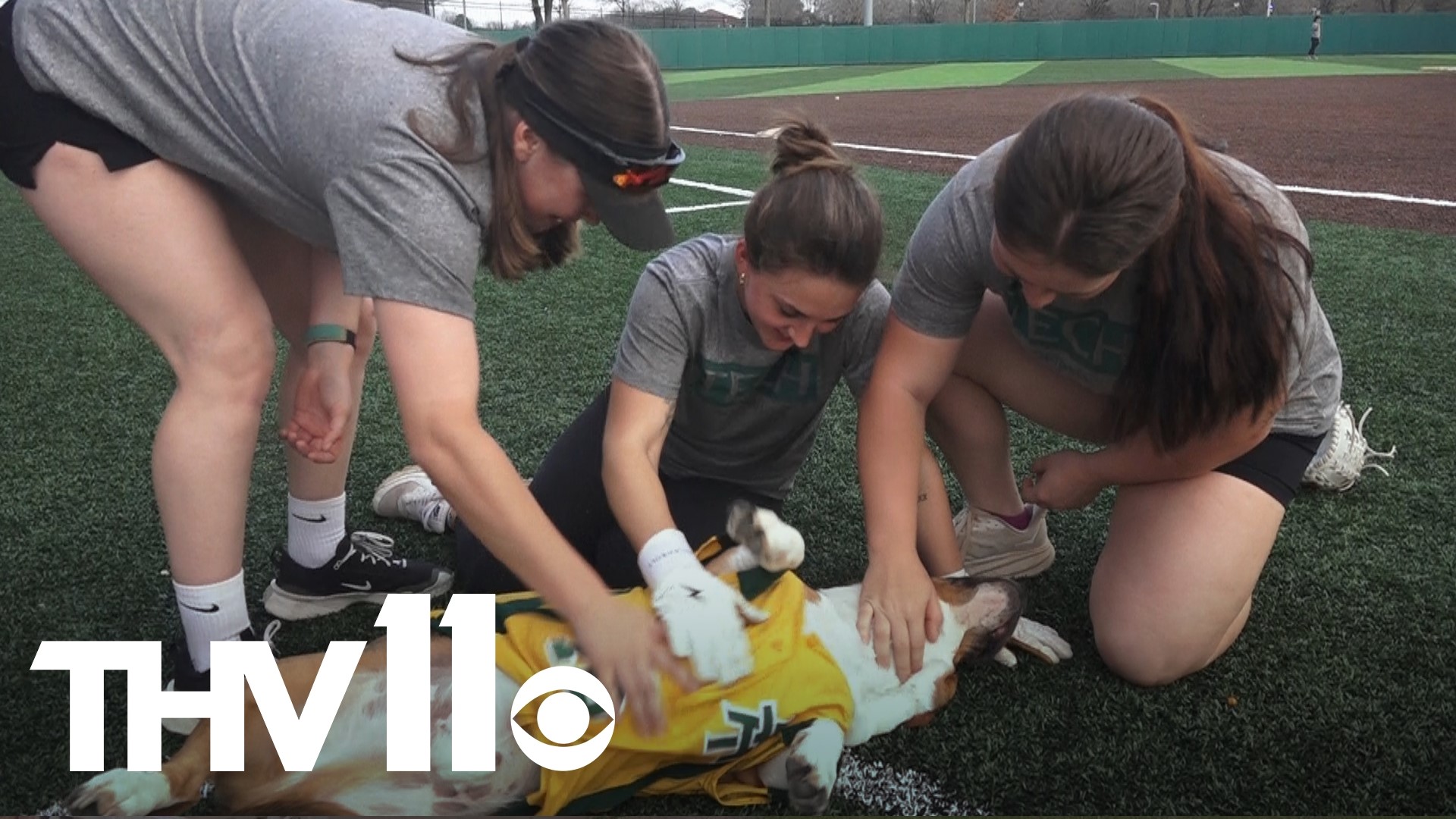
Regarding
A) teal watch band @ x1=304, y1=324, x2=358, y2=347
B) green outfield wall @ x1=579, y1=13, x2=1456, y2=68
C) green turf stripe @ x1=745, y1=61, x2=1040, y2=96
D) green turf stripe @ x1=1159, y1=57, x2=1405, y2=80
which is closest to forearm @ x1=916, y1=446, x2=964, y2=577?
teal watch band @ x1=304, y1=324, x2=358, y2=347

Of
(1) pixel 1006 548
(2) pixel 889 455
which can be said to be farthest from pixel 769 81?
(2) pixel 889 455

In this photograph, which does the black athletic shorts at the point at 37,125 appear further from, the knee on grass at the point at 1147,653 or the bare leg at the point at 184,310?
the knee on grass at the point at 1147,653

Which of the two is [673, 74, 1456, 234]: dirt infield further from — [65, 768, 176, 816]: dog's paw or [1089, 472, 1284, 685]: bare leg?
[65, 768, 176, 816]: dog's paw

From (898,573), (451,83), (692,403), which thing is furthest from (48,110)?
(898,573)

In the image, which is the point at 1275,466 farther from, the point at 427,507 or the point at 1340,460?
the point at 427,507

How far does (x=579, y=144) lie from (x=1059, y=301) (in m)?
1.05

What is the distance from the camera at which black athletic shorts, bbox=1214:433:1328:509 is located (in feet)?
7.48

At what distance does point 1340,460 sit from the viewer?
285 centimetres

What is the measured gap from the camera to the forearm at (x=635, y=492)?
195 cm

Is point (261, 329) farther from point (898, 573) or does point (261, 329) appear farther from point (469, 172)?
point (898, 573)

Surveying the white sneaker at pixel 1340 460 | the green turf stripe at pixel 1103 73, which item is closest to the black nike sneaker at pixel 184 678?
the white sneaker at pixel 1340 460

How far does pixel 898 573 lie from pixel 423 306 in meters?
0.94

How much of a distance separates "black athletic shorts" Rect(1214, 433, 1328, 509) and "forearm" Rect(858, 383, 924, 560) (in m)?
0.64

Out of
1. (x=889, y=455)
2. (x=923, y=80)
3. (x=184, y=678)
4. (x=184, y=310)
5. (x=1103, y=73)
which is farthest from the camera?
(x=1103, y=73)
